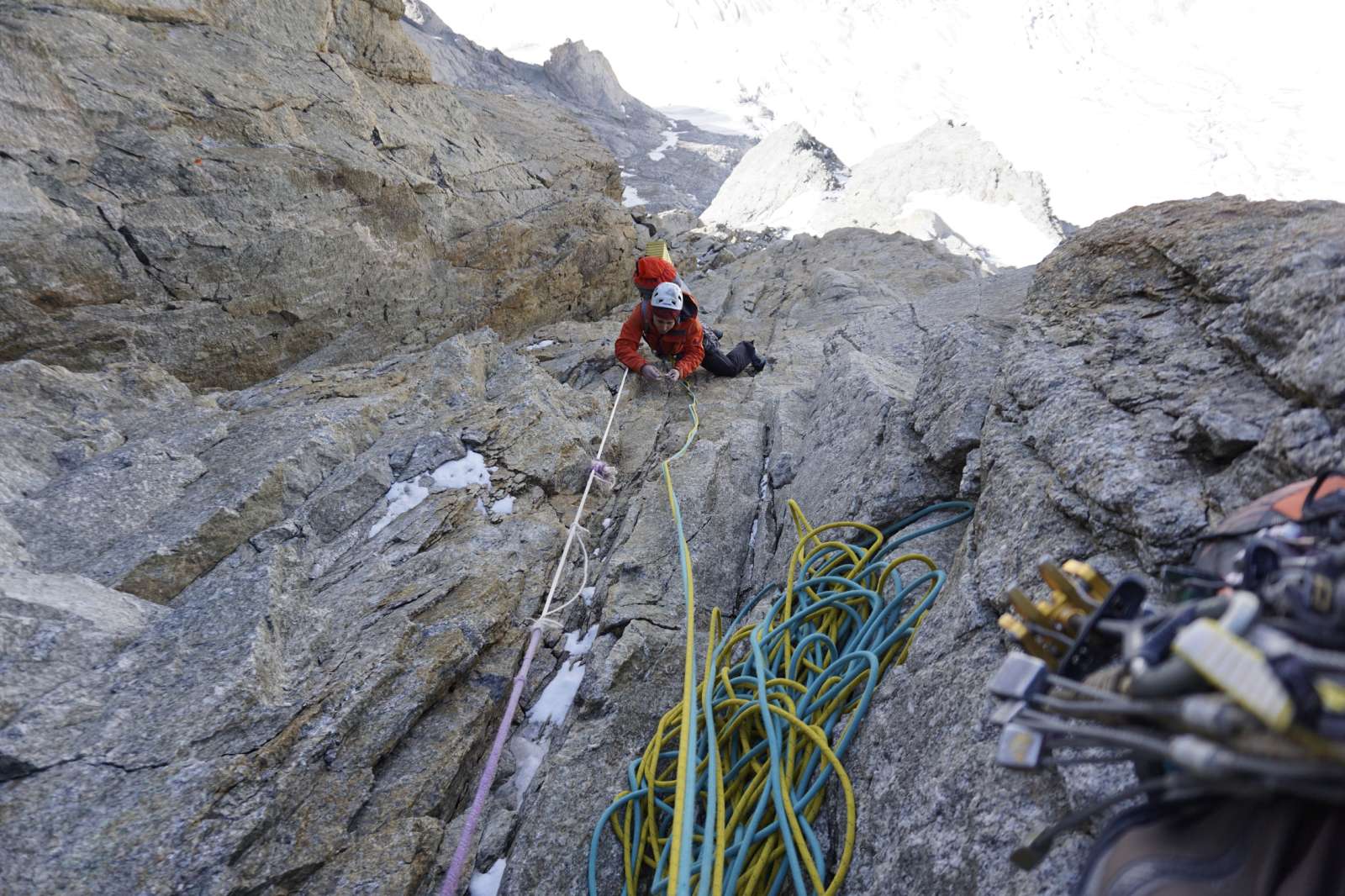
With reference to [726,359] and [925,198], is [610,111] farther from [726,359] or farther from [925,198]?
[726,359]

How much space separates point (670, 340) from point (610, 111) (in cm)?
5612

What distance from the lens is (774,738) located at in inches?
85.1

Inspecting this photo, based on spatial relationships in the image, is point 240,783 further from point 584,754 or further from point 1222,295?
point 1222,295

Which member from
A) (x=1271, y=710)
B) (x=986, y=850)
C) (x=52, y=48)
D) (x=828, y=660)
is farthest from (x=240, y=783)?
(x=52, y=48)

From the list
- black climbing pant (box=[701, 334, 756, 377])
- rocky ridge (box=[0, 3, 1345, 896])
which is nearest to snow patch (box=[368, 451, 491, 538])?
rocky ridge (box=[0, 3, 1345, 896])

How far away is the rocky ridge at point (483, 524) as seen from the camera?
194 cm

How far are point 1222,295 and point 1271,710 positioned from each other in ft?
7.53

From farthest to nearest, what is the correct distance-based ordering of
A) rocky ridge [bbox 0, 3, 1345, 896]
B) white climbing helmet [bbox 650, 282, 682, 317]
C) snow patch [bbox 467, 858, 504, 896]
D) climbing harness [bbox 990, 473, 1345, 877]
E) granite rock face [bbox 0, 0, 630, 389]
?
white climbing helmet [bbox 650, 282, 682, 317]
granite rock face [bbox 0, 0, 630, 389]
snow patch [bbox 467, 858, 504, 896]
rocky ridge [bbox 0, 3, 1345, 896]
climbing harness [bbox 990, 473, 1345, 877]

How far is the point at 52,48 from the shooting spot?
5.68m

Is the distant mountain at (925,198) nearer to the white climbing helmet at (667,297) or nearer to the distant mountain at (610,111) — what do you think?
the distant mountain at (610,111)

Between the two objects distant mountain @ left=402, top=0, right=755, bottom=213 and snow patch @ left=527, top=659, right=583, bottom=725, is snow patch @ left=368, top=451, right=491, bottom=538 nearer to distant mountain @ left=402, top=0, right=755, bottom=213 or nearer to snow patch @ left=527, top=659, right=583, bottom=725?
snow patch @ left=527, top=659, right=583, bottom=725

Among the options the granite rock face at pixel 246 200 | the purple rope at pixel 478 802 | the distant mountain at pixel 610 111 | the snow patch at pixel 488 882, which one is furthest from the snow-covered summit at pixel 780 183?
the snow patch at pixel 488 882

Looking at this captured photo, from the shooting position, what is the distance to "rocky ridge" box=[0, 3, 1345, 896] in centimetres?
194

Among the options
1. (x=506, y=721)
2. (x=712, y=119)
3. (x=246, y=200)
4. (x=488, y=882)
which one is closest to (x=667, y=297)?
(x=506, y=721)
